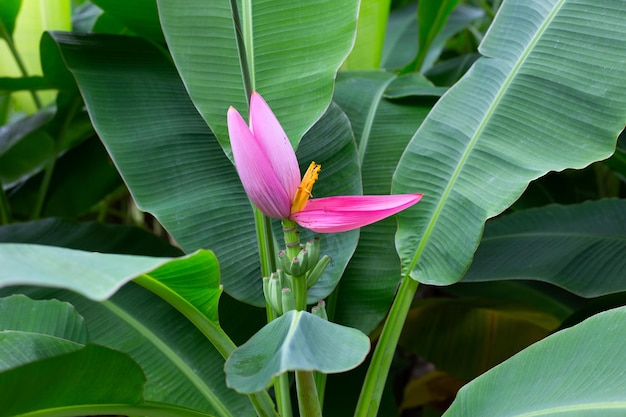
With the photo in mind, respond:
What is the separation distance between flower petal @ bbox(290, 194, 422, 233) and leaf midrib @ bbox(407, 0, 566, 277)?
14cm

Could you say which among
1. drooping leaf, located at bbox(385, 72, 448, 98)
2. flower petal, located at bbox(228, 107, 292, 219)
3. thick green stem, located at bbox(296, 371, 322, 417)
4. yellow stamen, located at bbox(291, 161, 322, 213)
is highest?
flower petal, located at bbox(228, 107, 292, 219)

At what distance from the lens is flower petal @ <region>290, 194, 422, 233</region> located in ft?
1.78

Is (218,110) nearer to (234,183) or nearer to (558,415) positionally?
(234,183)

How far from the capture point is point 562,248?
82cm

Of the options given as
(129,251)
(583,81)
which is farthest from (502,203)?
(129,251)

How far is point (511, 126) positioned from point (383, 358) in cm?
29

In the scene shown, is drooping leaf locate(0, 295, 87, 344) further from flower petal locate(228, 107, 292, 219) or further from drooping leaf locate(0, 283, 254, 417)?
flower petal locate(228, 107, 292, 219)

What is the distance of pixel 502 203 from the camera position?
2.07ft

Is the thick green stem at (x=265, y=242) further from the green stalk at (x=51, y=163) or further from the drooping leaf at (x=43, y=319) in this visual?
the green stalk at (x=51, y=163)

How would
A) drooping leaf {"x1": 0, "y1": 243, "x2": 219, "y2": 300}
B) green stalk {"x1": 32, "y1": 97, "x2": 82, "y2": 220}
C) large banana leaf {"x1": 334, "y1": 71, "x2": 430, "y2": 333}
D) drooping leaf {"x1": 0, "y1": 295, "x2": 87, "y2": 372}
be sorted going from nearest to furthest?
drooping leaf {"x1": 0, "y1": 243, "x2": 219, "y2": 300} < drooping leaf {"x1": 0, "y1": 295, "x2": 87, "y2": 372} < large banana leaf {"x1": 334, "y1": 71, "x2": 430, "y2": 333} < green stalk {"x1": 32, "y1": 97, "x2": 82, "y2": 220}

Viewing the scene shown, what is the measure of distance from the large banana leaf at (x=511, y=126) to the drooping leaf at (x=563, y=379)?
0.12 metres

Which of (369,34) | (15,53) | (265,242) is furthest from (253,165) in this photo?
(15,53)

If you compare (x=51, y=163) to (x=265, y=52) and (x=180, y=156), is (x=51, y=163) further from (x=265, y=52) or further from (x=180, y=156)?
(x=265, y=52)

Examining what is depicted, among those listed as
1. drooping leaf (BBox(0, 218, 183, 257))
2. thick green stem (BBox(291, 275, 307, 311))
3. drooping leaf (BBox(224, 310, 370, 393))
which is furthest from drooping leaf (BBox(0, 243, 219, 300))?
drooping leaf (BBox(0, 218, 183, 257))
